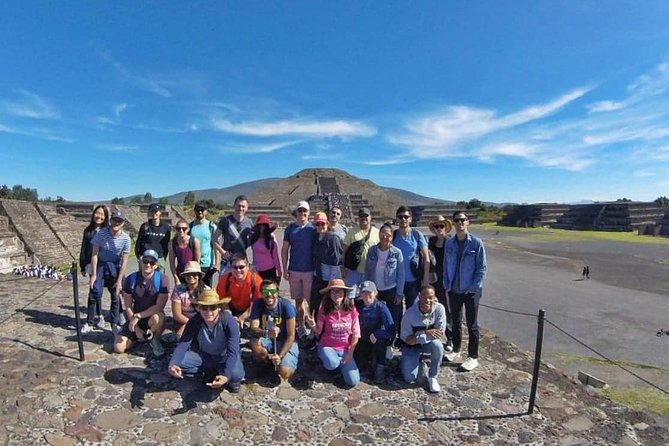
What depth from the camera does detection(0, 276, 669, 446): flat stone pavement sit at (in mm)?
3287

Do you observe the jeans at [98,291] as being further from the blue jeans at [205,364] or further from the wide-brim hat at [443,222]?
the wide-brim hat at [443,222]

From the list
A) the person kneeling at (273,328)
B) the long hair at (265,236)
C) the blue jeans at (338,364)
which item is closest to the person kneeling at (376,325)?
the blue jeans at (338,364)

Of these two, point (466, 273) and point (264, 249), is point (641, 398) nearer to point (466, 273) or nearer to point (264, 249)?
point (466, 273)

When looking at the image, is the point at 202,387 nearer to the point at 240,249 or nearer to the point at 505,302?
the point at 240,249

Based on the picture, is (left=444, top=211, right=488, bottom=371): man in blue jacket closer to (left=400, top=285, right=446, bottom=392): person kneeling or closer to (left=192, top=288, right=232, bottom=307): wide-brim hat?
(left=400, top=285, right=446, bottom=392): person kneeling

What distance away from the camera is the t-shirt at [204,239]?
4973 millimetres

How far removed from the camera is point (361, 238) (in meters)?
4.81

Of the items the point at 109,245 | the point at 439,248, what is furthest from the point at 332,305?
the point at 109,245

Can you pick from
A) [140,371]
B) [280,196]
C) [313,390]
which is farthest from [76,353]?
[280,196]

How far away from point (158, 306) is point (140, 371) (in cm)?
64

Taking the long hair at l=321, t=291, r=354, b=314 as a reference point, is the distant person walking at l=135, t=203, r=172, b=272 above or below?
above

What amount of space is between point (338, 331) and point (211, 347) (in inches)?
47.1

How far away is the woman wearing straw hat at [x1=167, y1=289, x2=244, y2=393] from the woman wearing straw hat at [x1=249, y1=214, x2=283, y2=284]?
3.40 feet

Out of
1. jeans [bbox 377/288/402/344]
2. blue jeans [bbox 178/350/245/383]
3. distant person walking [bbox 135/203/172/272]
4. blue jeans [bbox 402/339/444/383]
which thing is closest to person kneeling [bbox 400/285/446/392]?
blue jeans [bbox 402/339/444/383]
